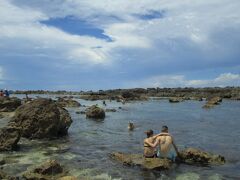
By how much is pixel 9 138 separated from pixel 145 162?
30.2 ft

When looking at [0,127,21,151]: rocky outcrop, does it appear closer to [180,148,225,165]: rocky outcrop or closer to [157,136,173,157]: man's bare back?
[157,136,173,157]: man's bare back

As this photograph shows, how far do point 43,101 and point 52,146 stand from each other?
5504mm

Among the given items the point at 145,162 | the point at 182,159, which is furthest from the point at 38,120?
the point at 182,159

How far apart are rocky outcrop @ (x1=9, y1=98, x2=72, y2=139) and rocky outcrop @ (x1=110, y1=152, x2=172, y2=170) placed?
9.31m

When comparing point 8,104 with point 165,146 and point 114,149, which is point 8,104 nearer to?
point 114,149

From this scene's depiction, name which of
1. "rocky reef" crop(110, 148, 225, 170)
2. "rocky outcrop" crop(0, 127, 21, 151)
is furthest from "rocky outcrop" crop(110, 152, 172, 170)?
"rocky outcrop" crop(0, 127, 21, 151)

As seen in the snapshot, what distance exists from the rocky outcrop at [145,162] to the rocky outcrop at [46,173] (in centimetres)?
391

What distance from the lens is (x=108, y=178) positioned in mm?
18422

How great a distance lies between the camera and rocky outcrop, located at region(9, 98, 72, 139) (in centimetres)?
2933

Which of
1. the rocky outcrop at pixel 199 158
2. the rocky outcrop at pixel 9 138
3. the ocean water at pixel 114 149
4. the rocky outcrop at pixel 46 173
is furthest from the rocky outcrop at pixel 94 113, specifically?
the rocky outcrop at pixel 46 173

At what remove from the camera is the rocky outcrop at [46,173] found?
676 inches

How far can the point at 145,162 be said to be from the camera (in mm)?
20422

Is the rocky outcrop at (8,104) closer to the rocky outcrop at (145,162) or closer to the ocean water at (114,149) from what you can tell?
the ocean water at (114,149)

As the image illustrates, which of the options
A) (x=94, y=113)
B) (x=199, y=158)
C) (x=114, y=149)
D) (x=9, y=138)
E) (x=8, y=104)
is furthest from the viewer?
(x=8, y=104)
